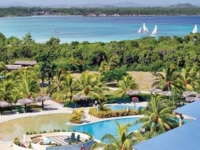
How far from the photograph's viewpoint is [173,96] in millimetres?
34781

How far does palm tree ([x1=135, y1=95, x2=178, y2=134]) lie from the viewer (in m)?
23.8

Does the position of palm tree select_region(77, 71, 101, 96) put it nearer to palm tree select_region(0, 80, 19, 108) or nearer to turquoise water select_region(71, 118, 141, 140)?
turquoise water select_region(71, 118, 141, 140)

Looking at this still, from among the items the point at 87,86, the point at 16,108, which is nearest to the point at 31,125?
the point at 16,108

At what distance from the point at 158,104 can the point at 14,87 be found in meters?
15.2

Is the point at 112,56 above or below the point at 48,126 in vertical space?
above

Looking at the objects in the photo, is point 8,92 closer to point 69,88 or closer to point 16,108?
point 16,108

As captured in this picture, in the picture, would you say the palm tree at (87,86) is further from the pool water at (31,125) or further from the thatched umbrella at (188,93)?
the thatched umbrella at (188,93)

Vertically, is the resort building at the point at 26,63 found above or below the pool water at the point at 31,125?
above

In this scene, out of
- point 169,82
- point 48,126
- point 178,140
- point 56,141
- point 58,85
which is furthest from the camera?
point 58,85

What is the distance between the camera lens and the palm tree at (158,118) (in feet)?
77.9

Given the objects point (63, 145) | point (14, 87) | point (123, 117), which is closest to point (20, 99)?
point (14, 87)

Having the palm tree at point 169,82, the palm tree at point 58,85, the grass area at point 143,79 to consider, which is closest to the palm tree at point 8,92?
the palm tree at point 58,85

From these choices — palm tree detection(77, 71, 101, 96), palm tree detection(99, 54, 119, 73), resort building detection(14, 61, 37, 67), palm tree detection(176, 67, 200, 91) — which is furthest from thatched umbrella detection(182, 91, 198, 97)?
resort building detection(14, 61, 37, 67)

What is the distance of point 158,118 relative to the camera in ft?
78.8
